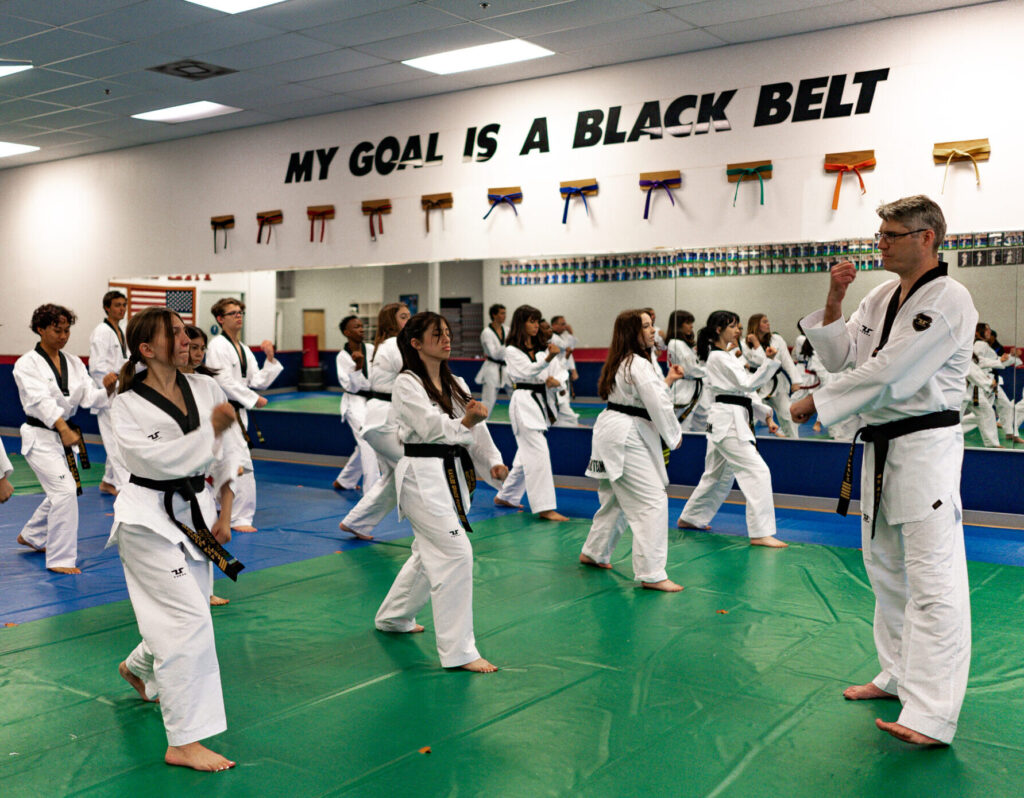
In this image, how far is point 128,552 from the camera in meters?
3.06

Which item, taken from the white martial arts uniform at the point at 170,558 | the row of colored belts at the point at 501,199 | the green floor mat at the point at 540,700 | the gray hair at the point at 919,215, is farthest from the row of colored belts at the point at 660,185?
the white martial arts uniform at the point at 170,558

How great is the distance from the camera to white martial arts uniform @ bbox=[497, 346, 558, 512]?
7.11m

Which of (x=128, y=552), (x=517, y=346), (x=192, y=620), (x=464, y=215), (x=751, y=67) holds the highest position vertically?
(x=751, y=67)

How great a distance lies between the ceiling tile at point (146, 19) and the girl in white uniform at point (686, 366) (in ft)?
14.2

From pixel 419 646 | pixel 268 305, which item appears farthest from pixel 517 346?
pixel 268 305

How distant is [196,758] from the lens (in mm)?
2955

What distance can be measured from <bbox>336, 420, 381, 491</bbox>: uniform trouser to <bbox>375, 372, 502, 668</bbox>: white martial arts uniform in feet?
11.2

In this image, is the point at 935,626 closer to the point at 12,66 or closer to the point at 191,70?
the point at 191,70

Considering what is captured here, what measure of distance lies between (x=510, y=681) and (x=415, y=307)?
19.9 ft

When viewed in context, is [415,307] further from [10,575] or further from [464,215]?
[10,575]

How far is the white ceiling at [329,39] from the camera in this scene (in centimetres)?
673

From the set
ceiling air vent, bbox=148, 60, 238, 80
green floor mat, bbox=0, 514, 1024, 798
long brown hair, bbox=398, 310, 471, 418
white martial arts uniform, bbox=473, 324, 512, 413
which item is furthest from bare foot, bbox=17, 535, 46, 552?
ceiling air vent, bbox=148, 60, 238, 80

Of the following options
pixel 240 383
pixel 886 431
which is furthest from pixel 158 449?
pixel 240 383

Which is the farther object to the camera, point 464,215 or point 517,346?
point 464,215
